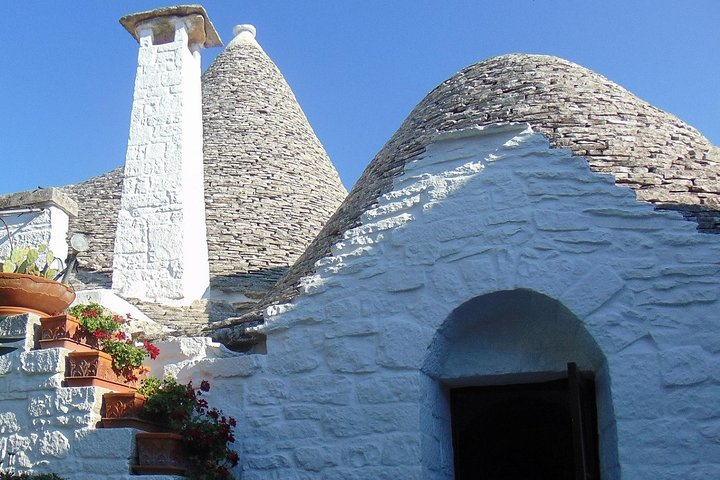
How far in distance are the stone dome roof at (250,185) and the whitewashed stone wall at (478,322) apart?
432cm

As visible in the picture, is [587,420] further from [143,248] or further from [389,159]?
[143,248]

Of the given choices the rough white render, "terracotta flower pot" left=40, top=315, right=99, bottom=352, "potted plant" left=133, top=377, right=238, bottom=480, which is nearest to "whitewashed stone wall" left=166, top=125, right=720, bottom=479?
the rough white render

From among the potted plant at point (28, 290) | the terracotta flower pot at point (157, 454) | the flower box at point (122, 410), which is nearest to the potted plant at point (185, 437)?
the terracotta flower pot at point (157, 454)

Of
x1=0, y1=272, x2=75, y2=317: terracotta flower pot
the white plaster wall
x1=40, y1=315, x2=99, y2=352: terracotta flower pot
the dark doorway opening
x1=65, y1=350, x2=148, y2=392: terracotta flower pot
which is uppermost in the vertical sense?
the white plaster wall

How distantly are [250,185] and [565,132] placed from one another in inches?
277

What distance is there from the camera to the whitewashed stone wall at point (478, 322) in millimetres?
5582

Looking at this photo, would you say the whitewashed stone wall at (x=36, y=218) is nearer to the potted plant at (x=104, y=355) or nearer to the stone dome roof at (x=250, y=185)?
the stone dome roof at (x=250, y=185)

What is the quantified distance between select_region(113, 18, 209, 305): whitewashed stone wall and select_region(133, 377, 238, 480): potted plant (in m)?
2.50

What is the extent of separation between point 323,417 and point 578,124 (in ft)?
10.1

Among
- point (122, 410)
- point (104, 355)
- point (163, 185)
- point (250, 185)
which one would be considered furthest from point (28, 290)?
point (250, 185)

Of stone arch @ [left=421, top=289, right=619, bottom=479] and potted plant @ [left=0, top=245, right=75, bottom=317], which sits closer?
stone arch @ [left=421, top=289, right=619, bottom=479]

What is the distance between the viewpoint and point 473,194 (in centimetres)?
640

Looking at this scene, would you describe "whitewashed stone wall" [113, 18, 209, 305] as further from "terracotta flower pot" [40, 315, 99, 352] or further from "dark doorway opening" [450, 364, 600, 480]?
"dark doorway opening" [450, 364, 600, 480]

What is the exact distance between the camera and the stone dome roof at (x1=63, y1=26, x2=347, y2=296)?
11.4 m
